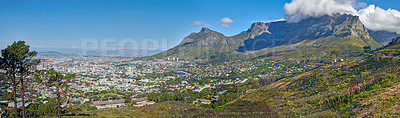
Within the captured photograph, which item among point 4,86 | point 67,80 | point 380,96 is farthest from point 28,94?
point 380,96

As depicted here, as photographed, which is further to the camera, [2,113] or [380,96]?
[2,113]

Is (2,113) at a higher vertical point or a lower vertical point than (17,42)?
lower

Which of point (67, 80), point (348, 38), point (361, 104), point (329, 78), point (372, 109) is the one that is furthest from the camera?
point (348, 38)

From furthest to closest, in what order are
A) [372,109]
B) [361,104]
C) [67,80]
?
1. [67,80]
2. [361,104]
3. [372,109]

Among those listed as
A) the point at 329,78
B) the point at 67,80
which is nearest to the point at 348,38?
the point at 329,78

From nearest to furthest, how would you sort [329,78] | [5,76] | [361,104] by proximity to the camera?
[5,76] < [361,104] < [329,78]

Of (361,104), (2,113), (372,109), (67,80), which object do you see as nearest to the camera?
(372,109)

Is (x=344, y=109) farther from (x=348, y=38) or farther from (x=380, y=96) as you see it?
(x=348, y=38)

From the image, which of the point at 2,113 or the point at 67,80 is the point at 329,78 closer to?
the point at 67,80

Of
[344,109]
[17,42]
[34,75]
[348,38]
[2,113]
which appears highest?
[348,38]
